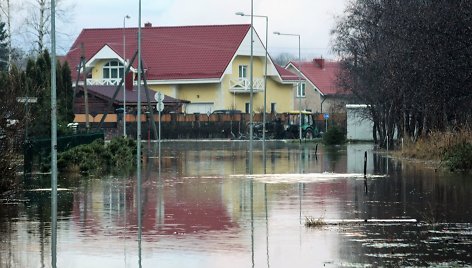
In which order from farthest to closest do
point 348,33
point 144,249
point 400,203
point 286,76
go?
point 286,76 → point 348,33 → point 400,203 → point 144,249

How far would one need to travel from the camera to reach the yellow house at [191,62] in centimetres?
9606

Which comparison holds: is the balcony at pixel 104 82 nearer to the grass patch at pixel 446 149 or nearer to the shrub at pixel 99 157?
the grass patch at pixel 446 149

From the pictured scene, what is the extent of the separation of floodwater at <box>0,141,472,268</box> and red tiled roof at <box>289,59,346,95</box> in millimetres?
82895

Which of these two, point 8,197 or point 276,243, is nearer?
point 276,243

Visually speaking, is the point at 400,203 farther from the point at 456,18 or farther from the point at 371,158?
the point at 371,158

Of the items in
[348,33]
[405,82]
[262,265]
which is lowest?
[262,265]

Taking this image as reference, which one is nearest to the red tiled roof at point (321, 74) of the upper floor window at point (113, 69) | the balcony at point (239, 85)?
the balcony at point (239, 85)

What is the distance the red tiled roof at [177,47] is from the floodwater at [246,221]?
59.5m

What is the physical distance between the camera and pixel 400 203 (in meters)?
25.6

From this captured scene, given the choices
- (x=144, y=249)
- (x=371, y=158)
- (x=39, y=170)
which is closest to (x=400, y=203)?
(x=144, y=249)

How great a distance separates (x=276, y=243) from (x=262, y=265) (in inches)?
102

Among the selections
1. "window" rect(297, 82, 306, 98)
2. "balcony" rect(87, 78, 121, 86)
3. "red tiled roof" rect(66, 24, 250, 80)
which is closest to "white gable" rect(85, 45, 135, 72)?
"red tiled roof" rect(66, 24, 250, 80)

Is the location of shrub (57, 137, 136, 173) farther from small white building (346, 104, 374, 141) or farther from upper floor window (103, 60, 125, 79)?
upper floor window (103, 60, 125, 79)

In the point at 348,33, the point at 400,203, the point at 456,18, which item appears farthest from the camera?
the point at 348,33
